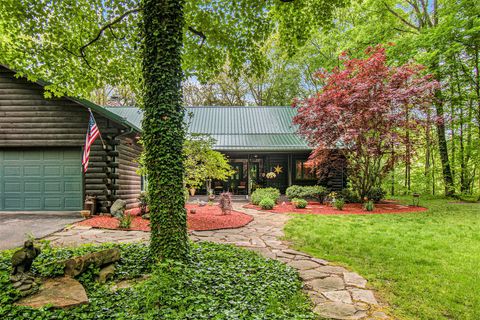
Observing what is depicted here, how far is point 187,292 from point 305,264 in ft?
6.87

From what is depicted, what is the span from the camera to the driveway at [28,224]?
577 centimetres

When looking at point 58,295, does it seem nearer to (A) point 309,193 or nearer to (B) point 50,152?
(B) point 50,152

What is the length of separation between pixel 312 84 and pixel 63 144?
70.8 ft

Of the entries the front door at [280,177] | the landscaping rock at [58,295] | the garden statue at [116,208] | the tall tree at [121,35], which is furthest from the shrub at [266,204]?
the landscaping rock at [58,295]

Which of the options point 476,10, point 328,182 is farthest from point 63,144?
point 476,10

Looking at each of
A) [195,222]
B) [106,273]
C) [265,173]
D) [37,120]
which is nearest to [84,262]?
[106,273]

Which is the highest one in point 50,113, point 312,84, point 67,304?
point 312,84

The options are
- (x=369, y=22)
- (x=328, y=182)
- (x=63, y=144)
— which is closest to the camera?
(x=63, y=144)

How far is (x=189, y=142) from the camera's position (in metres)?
8.18

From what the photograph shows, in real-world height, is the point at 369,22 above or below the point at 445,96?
above

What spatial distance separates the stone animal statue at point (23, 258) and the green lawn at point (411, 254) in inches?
153

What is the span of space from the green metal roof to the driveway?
7.49 meters

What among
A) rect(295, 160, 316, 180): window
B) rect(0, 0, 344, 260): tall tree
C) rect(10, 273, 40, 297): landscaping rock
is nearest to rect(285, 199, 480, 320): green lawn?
rect(0, 0, 344, 260): tall tree

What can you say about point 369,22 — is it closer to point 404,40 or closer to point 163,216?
point 404,40
